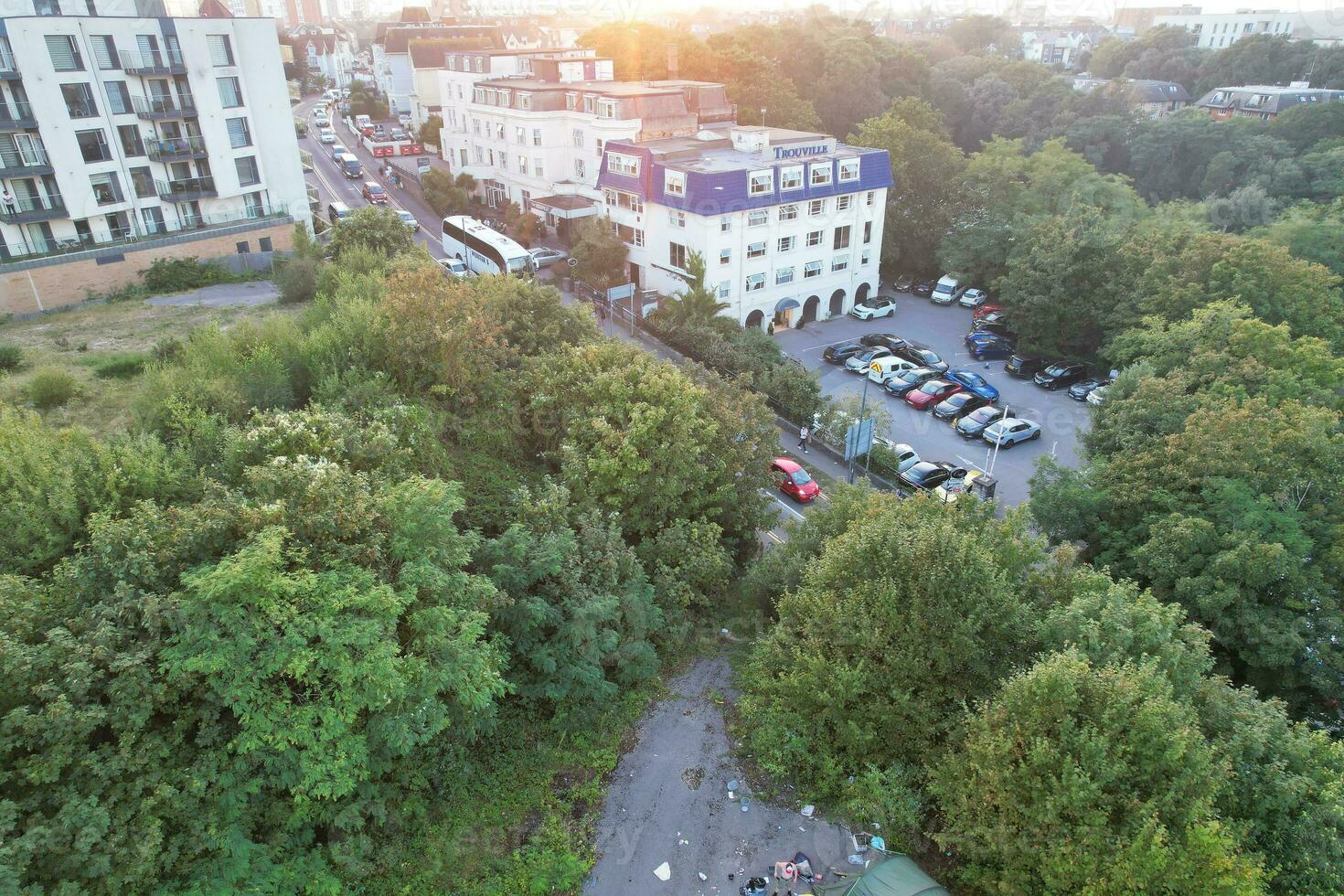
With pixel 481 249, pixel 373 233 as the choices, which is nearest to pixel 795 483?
pixel 373 233

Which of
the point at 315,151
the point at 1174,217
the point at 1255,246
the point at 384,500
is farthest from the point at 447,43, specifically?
the point at 384,500

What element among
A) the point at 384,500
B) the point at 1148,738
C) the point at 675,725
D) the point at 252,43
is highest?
the point at 252,43

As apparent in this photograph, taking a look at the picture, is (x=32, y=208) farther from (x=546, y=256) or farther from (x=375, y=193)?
(x=546, y=256)

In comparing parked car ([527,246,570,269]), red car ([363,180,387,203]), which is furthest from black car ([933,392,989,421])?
red car ([363,180,387,203])

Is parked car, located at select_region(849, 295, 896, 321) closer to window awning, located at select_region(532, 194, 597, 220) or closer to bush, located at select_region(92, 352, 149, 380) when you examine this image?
window awning, located at select_region(532, 194, 597, 220)

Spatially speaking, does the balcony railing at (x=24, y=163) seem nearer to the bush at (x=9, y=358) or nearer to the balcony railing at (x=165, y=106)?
the balcony railing at (x=165, y=106)

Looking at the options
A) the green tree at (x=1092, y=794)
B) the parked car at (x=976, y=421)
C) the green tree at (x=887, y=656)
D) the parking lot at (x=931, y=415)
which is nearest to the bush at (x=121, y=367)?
the green tree at (x=887, y=656)

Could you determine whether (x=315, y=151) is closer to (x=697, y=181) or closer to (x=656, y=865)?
(x=697, y=181)
